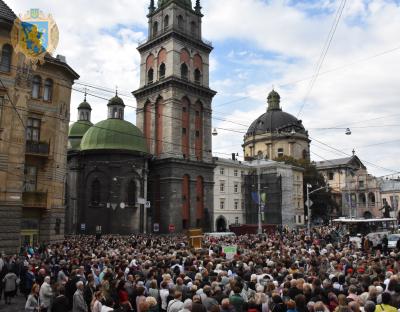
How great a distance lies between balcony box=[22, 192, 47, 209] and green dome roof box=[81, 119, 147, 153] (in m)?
22.8

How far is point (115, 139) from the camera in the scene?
50.6m

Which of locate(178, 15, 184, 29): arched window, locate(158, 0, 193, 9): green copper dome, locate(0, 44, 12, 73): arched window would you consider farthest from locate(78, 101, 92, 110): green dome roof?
locate(0, 44, 12, 73): arched window

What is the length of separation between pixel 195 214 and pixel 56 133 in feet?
94.8

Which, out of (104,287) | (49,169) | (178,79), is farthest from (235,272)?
(178,79)

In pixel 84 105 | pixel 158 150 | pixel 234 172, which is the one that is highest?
pixel 84 105

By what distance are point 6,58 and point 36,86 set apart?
8.96 feet

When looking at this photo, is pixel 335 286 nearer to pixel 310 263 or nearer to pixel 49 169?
pixel 310 263

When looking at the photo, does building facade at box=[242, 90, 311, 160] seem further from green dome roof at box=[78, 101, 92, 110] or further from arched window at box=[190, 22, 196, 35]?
green dome roof at box=[78, 101, 92, 110]

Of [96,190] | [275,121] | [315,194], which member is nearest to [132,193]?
[96,190]

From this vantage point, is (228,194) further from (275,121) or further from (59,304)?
(59,304)

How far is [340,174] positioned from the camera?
4023 inches

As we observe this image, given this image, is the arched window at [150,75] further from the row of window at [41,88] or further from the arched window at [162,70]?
the row of window at [41,88]

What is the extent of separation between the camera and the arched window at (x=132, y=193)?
49.2 metres

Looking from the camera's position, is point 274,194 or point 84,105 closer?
point 84,105
